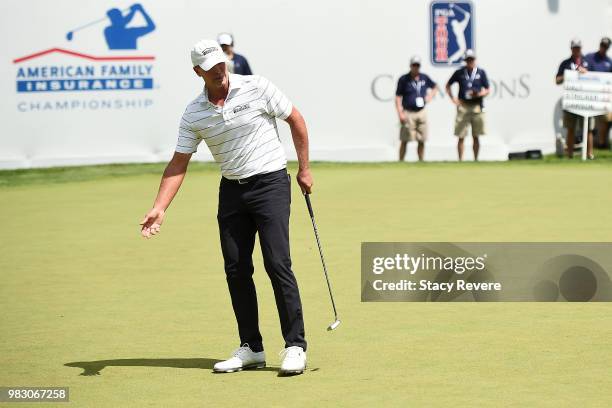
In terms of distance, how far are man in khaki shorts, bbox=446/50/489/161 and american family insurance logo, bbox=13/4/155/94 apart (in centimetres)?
501

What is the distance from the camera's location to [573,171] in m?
19.6

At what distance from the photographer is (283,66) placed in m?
22.9

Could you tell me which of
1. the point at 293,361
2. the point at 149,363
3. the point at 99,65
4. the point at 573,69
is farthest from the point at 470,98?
the point at 293,361

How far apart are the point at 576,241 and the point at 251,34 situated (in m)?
11.1

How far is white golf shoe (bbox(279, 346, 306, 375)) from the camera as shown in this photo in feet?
24.8

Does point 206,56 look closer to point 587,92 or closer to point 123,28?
point 123,28

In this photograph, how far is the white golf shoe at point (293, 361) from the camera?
7551mm

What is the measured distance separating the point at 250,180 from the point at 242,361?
102 centimetres

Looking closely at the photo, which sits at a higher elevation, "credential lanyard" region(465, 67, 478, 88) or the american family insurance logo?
the american family insurance logo
